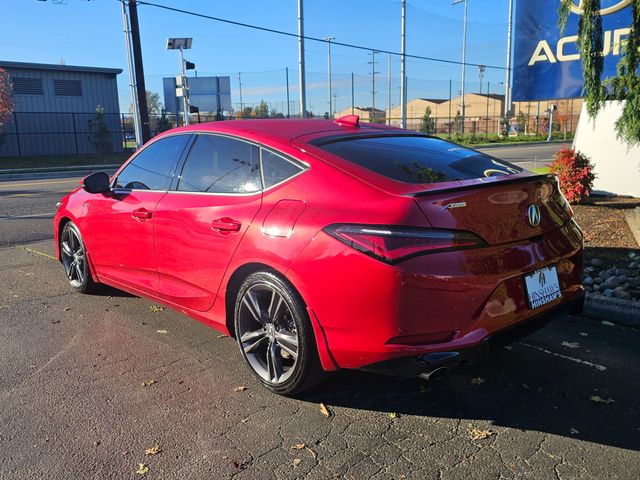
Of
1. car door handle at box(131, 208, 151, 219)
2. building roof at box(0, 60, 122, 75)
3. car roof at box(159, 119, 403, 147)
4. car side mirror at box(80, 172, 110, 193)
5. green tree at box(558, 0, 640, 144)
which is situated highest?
building roof at box(0, 60, 122, 75)

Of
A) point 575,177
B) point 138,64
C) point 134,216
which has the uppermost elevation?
point 138,64

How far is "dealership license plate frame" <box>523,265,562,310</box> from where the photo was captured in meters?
2.97

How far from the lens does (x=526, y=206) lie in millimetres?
3061

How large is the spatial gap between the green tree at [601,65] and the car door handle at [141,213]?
6.07 meters

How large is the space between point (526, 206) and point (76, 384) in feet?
9.68

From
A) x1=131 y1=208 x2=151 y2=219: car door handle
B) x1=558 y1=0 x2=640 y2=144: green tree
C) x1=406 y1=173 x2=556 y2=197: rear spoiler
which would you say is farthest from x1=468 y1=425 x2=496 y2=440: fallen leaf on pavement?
x1=558 y1=0 x2=640 y2=144: green tree

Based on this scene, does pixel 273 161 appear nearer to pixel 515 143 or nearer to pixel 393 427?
pixel 393 427

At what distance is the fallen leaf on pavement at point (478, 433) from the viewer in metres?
2.86

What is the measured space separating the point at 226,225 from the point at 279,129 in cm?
80

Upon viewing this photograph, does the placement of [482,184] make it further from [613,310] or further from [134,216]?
[134,216]

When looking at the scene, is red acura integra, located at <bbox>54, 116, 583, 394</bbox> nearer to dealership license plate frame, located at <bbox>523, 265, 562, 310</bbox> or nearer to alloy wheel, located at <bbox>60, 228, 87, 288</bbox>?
dealership license plate frame, located at <bbox>523, 265, 562, 310</bbox>

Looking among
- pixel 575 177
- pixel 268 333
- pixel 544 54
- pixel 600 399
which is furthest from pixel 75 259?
pixel 544 54

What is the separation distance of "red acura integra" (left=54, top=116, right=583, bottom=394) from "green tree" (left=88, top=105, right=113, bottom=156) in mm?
27684

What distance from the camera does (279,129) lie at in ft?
12.2
